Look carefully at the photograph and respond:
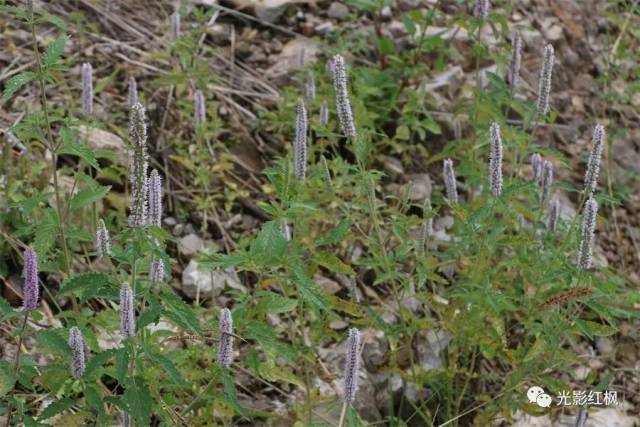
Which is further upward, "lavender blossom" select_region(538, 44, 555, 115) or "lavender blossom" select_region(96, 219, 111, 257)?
"lavender blossom" select_region(538, 44, 555, 115)

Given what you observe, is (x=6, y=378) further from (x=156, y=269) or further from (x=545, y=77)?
(x=545, y=77)

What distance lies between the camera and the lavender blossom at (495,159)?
11.0ft

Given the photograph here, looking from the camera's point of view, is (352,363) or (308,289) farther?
(308,289)

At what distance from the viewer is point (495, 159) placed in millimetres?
3373

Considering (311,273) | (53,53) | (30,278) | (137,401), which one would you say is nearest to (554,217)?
(311,273)

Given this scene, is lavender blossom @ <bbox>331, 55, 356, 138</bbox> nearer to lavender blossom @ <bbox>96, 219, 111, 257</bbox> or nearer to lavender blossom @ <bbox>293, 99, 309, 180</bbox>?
lavender blossom @ <bbox>293, 99, 309, 180</bbox>

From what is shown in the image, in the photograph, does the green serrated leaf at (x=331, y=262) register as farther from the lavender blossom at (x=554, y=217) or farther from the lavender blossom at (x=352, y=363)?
the lavender blossom at (x=554, y=217)

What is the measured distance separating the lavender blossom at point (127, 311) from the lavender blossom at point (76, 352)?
0.53 feet

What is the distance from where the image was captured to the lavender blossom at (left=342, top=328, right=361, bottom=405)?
2.83 metres

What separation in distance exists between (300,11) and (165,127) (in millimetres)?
1781

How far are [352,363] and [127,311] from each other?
73cm

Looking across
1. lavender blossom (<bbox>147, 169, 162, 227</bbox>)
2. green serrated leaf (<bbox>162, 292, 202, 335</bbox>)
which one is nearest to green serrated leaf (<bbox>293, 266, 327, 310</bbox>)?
green serrated leaf (<bbox>162, 292, 202, 335</bbox>)

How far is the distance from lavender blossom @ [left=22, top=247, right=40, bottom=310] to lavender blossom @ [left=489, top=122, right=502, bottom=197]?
1.69 metres

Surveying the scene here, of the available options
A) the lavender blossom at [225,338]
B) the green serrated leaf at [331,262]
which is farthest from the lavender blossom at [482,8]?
the lavender blossom at [225,338]
